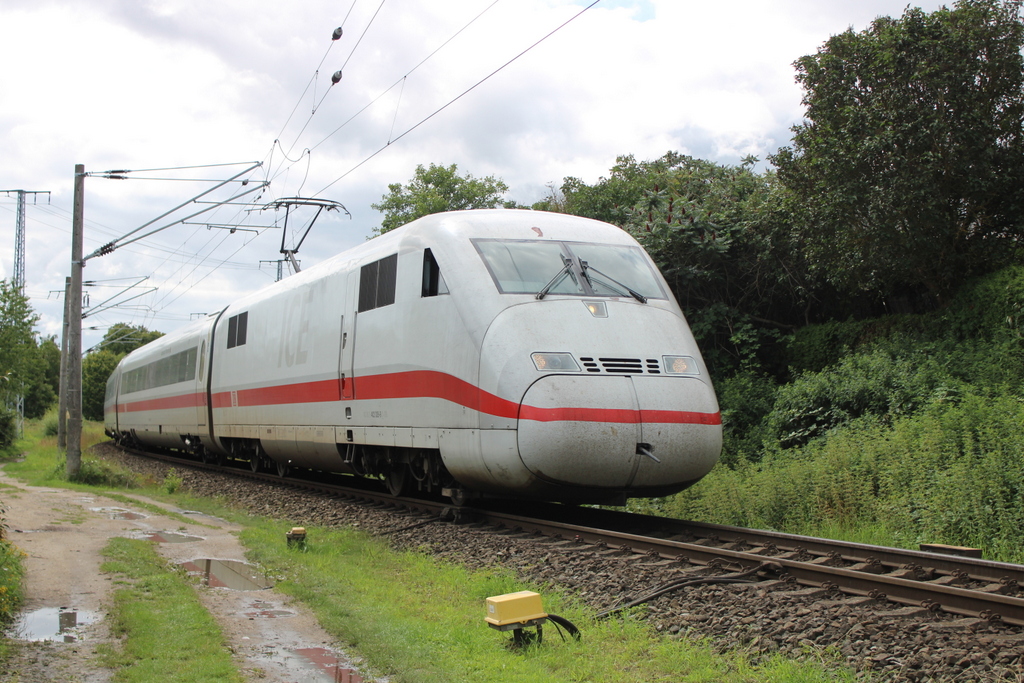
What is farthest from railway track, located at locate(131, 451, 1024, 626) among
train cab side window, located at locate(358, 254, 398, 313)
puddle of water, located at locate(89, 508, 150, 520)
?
puddle of water, located at locate(89, 508, 150, 520)

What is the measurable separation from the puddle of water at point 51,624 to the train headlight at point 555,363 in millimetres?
4190

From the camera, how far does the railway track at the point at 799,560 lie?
17.3 feet

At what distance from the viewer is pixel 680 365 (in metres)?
8.73

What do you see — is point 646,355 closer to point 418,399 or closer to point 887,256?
point 418,399

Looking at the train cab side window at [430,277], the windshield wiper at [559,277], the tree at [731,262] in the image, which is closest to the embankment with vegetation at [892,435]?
the tree at [731,262]

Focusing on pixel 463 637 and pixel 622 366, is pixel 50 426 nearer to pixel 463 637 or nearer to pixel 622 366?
pixel 622 366

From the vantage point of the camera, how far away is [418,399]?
986 centimetres

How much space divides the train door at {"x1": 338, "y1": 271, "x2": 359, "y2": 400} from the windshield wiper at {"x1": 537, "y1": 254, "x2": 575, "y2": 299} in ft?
11.7

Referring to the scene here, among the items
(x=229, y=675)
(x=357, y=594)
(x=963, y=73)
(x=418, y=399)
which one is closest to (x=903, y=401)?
(x=963, y=73)

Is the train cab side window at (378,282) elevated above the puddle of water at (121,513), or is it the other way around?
the train cab side window at (378,282)

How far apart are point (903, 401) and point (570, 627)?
10.0 metres

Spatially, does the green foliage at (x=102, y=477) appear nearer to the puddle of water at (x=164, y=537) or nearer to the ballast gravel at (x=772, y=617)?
the puddle of water at (x=164, y=537)

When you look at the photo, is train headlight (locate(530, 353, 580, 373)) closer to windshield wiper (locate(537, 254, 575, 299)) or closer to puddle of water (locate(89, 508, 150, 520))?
windshield wiper (locate(537, 254, 575, 299))

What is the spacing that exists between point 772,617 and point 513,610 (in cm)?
157
